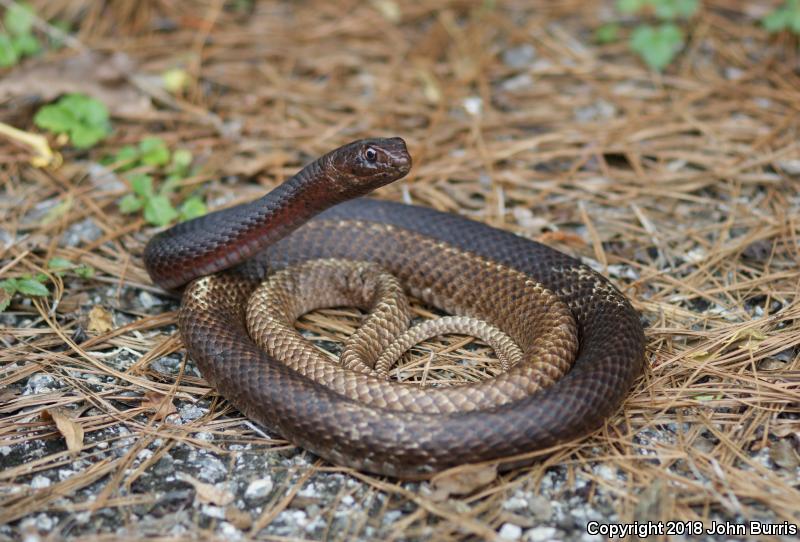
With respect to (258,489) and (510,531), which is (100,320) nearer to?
(258,489)

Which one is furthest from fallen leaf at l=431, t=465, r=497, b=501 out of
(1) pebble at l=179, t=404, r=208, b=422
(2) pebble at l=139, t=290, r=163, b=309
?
(2) pebble at l=139, t=290, r=163, b=309

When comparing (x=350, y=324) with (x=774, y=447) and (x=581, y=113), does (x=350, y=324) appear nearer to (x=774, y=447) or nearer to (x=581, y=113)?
(x=774, y=447)

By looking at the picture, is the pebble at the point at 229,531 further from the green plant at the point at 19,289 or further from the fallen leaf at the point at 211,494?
the green plant at the point at 19,289

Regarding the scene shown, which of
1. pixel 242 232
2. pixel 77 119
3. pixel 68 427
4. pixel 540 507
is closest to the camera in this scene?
pixel 540 507

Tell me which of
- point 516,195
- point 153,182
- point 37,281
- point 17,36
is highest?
point 17,36

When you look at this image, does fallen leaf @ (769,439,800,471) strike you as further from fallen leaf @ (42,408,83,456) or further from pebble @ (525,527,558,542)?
fallen leaf @ (42,408,83,456)

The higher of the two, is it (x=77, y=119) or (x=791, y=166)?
(x=77, y=119)

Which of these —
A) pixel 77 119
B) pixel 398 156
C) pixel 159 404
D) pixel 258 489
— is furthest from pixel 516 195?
pixel 77 119

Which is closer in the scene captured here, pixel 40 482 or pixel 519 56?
pixel 40 482
